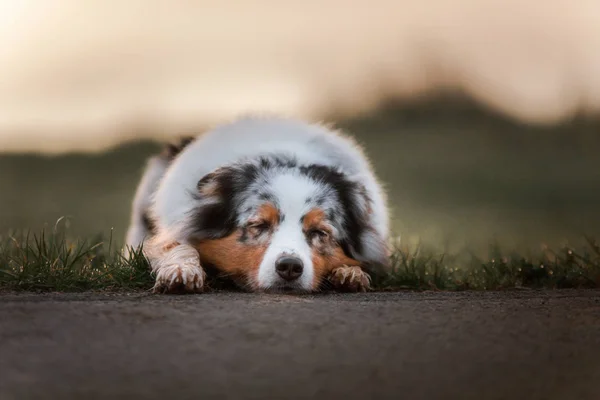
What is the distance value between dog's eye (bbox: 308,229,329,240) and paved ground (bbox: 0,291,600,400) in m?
1.27

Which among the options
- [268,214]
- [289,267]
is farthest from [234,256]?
[289,267]

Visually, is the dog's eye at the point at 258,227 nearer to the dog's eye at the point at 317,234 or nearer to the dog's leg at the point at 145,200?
the dog's eye at the point at 317,234

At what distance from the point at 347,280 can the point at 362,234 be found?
0.51m

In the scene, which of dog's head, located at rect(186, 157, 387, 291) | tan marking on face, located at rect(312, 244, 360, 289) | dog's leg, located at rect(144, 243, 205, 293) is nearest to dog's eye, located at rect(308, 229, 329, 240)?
dog's head, located at rect(186, 157, 387, 291)

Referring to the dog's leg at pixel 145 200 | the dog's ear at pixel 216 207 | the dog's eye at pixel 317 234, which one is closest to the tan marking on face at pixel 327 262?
the dog's eye at pixel 317 234

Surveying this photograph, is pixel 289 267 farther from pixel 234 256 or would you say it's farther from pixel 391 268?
pixel 391 268

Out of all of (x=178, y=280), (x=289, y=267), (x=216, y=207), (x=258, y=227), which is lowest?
(x=178, y=280)

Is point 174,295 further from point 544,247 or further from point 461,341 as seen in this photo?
point 544,247

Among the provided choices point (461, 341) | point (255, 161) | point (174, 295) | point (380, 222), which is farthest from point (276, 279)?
point (461, 341)

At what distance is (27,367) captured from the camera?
272cm

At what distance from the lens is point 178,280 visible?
497 centimetres

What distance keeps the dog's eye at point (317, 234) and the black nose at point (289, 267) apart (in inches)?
13.3

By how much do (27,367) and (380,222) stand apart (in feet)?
12.8

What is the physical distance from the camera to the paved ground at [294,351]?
256 centimetres
